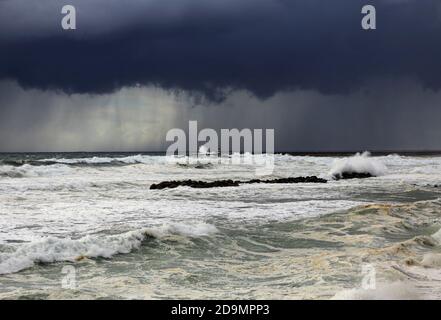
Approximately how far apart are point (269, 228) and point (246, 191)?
10.9 m

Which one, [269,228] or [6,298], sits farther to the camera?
[269,228]

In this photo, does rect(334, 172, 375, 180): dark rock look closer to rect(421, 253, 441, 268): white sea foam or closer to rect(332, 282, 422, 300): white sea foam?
rect(421, 253, 441, 268): white sea foam

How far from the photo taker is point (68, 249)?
9.35 meters

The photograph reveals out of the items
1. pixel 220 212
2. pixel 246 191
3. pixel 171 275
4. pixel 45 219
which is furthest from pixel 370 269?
pixel 246 191

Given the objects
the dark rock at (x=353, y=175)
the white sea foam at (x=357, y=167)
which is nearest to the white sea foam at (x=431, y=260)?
the dark rock at (x=353, y=175)

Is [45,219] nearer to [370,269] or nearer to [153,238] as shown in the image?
[153,238]

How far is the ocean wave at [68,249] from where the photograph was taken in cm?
848

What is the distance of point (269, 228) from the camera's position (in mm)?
12258

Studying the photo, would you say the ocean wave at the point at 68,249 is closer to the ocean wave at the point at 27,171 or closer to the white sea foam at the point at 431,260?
the white sea foam at the point at 431,260

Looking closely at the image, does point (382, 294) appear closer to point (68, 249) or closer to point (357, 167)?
point (68, 249)


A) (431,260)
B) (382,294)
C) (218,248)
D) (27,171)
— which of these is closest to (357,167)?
(27,171)

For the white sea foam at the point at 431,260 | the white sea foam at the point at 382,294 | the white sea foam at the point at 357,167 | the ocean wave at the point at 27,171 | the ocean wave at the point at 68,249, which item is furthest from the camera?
the ocean wave at the point at 27,171
